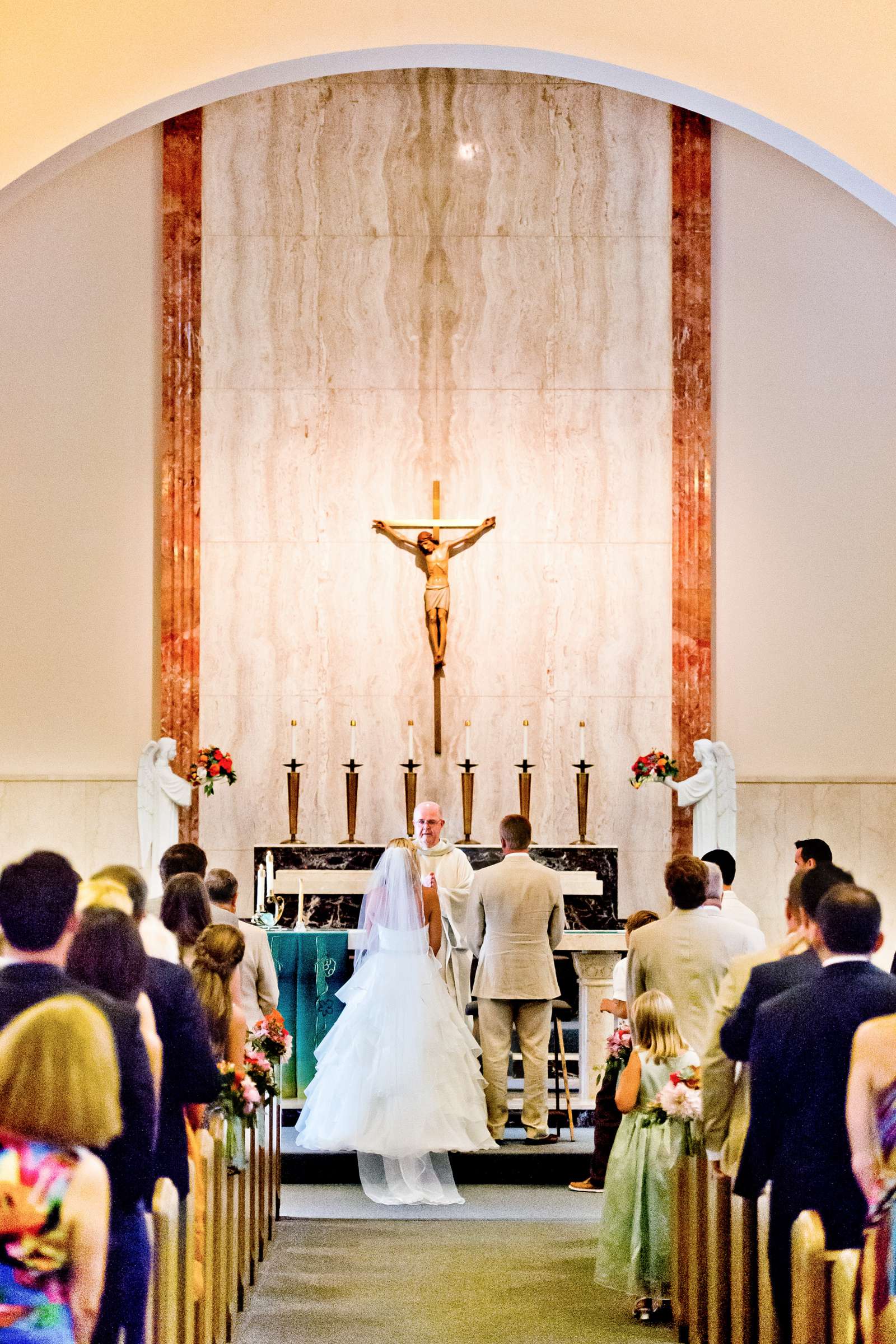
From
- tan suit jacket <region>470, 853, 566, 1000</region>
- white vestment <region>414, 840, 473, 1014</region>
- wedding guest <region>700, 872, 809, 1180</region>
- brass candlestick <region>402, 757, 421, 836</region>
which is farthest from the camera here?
brass candlestick <region>402, 757, 421, 836</region>

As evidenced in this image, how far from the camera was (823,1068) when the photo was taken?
3.55 m

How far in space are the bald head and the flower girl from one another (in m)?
2.98

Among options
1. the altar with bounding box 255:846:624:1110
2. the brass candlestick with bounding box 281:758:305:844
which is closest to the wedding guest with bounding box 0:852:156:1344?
the altar with bounding box 255:846:624:1110

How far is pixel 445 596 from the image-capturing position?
11.9 m

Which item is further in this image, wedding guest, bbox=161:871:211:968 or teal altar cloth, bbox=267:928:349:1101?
teal altar cloth, bbox=267:928:349:1101

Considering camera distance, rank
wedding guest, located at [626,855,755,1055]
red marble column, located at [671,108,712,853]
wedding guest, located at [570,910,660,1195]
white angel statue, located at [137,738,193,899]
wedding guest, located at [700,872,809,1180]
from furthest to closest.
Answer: red marble column, located at [671,108,712,853] < white angel statue, located at [137,738,193,899] < wedding guest, located at [570,910,660,1195] < wedding guest, located at [626,855,755,1055] < wedding guest, located at [700,872,809,1180]

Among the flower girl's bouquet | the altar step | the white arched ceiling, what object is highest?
the white arched ceiling

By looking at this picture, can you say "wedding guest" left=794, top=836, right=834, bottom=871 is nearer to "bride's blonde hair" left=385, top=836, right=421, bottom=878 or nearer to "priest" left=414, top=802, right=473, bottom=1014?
"bride's blonde hair" left=385, top=836, right=421, bottom=878

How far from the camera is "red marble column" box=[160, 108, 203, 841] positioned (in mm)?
11938

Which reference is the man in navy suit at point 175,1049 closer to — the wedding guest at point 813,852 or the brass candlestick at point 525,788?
the wedding guest at point 813,852

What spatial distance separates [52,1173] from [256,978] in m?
3.18

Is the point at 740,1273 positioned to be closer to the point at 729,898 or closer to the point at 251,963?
the point at 251,963

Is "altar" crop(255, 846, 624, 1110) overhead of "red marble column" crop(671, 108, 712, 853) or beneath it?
beneath

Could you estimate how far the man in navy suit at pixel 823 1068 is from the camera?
11.4ft
